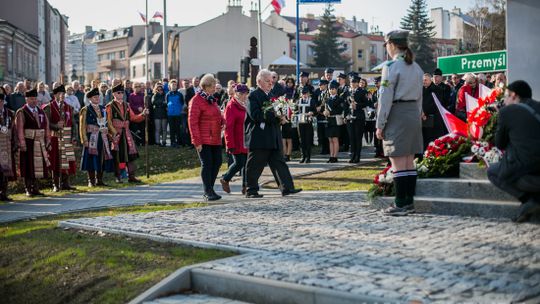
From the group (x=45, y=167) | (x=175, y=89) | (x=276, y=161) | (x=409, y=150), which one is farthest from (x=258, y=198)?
(x=175, y=89)

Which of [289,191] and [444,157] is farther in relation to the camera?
[289,191]

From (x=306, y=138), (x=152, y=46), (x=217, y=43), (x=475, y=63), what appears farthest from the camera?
(x=152, y=46)

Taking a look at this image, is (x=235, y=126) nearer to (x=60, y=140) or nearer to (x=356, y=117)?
(x=60, y=140)

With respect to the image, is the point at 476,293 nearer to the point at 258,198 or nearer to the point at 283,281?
the point at 283,281

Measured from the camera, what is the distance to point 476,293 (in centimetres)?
602

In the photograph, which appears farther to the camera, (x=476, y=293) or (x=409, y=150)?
(x=409, y=150)

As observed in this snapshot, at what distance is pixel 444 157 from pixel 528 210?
202cm

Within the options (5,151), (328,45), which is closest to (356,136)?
(5,151)

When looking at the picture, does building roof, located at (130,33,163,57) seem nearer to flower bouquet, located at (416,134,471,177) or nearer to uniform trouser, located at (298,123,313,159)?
uniform trouser, located at (298,123,313,159)

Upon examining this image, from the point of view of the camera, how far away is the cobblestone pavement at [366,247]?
6.28 m

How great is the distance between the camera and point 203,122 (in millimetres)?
13672

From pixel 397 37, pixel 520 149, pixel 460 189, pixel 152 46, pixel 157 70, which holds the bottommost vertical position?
pixel 460 189

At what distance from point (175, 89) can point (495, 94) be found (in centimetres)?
1606

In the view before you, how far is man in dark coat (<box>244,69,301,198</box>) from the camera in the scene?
1323 cm
